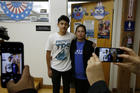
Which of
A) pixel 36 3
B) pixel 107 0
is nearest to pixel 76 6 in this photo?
pixel 107 0

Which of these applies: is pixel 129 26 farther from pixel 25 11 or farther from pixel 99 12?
pixel 25 11

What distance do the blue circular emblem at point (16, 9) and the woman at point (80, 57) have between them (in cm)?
137

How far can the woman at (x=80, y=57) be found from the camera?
165cm

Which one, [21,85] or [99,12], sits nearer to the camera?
[21,85]

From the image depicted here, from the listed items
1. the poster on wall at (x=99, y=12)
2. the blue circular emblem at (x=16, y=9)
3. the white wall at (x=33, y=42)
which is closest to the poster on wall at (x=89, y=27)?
the poster on wall at (x=99, y=12)

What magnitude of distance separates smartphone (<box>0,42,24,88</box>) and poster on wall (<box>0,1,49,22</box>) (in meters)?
1.84

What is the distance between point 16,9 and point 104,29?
184 centimetres

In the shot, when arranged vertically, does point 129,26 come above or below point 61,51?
above

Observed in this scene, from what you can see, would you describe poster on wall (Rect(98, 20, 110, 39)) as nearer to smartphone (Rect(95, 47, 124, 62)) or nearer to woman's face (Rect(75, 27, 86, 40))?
woman's face (Rect(75, 27, 86, 40))

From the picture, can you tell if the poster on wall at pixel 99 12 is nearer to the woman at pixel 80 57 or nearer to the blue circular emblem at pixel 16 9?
the woman at pixel 80 57

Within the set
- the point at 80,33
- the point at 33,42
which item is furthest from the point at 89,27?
the point at 33,42

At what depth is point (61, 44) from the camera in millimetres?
1701

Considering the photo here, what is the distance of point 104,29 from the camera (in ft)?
8.25

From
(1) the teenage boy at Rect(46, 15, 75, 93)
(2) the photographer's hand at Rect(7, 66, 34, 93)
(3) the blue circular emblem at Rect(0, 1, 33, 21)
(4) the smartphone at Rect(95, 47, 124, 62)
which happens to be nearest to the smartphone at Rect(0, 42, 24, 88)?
(2) the photographer's hand at Rect(7, 66, 34, 93)
